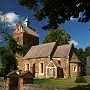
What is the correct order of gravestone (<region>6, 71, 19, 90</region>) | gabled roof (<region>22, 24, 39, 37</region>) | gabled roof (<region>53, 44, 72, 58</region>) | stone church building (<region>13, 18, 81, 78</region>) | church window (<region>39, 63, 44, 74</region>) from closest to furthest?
1. gravestone (<region>6, 71, 19, 90</region>)
2. stone church building (<region>13, 18, 81, 78</region>)
3. gabled roof (<region>53, 44, 72, 58</region>)
4. church window (<region>39, 63, 44, 74</region>)
5. gabled roof (<region>22, 24, 39, 37</region>)

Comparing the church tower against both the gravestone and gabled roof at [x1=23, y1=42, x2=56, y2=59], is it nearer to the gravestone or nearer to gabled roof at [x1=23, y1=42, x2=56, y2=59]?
gabled roof at [x1=23, y1=42, x2=56, y2=59]

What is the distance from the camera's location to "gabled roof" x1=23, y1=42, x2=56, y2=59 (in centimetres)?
5525

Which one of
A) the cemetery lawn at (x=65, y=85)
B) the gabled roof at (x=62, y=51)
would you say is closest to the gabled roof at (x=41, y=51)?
the gabled roof at (x=62, y=51)

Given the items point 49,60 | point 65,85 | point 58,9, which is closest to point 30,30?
point 49,60

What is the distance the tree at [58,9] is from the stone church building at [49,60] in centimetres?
3936

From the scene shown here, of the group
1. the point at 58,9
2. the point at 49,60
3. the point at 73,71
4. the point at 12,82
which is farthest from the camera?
the point at 49,60

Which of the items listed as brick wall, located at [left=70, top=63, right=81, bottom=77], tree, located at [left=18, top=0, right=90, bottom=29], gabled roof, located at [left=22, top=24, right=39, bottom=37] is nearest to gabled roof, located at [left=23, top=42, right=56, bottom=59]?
gabled roof, located at [left=22, top=24, right=39, bottom=37]

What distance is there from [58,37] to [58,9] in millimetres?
59722

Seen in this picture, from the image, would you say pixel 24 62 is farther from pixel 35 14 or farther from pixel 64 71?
pixel 35 14

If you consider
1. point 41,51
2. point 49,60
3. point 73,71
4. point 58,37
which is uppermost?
point 58,37

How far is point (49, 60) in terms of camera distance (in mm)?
53938

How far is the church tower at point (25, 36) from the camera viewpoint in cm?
6350

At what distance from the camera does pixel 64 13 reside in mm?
12234

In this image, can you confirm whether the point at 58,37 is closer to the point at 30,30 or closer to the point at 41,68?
the point at 30,30
